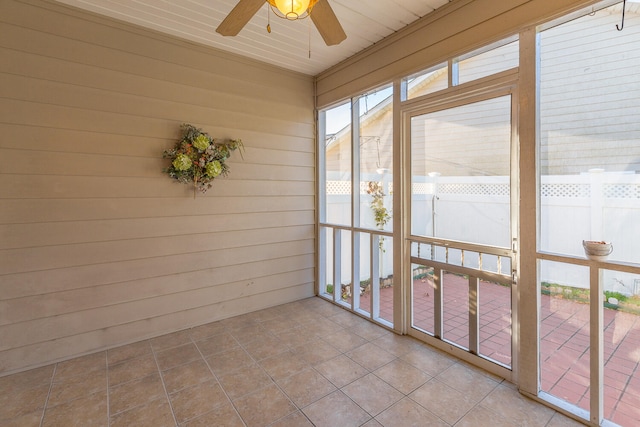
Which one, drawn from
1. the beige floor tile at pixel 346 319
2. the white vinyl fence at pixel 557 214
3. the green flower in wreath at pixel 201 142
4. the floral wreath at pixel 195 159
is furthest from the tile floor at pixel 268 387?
the green flower in wreath at pixel 201 142

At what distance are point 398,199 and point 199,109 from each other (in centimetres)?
230

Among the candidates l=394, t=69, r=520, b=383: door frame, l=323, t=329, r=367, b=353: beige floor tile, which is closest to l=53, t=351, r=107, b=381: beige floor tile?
l=323, t=329, r=367, b=353: beige floor tile

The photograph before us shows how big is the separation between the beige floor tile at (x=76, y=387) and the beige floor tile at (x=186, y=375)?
17.5 inches

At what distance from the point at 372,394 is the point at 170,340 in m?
2.07

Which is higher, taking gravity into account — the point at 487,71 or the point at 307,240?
the point at 487,71

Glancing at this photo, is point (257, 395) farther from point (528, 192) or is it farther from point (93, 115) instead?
point (93, 115)

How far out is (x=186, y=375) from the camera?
2.50 m

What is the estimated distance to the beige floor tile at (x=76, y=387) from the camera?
2232 millimetres

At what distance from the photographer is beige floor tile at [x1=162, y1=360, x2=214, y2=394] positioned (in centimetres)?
237

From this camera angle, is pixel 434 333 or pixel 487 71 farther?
pixel 434 333

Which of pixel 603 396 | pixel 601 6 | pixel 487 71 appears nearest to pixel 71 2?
pixel 487 71

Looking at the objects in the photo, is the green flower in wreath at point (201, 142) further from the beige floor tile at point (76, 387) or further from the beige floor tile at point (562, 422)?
the beige floor tile at point (562, 422)

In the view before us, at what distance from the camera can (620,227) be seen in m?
1.86

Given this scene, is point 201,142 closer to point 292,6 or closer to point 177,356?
point 292,6
